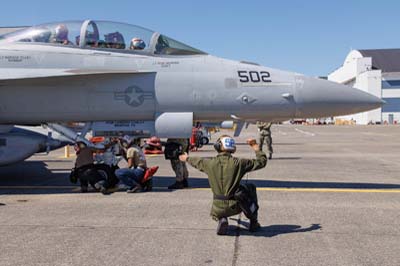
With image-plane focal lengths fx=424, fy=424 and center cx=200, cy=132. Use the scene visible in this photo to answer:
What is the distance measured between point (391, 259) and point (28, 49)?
7.00m

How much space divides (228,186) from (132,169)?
3470mm

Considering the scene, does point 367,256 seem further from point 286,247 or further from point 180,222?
point 180,222

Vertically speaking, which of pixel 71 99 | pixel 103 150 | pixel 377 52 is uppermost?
pixel 377 52

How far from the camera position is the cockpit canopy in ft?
26.2

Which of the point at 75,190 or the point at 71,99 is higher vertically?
the point at 71,99

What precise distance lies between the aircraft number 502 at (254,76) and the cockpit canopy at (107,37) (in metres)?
1.16

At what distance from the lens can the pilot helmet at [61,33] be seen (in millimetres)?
8047

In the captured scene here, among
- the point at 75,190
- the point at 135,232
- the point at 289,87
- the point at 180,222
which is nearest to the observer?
the point at 135,232

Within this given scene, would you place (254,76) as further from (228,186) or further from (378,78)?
(378,78)

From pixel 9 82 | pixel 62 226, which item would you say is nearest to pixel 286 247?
pixel 62 226

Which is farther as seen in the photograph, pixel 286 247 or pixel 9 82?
pixel 9 82

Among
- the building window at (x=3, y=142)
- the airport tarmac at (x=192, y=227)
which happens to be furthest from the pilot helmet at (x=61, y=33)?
the airport tarmac at (x=192, y=227)

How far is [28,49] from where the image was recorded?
26.3ft

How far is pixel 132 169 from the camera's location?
835cm
